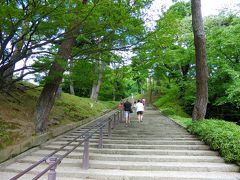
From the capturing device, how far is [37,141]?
908 centimetres

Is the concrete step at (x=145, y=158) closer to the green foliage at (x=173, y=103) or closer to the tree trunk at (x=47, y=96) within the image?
the tree trunk at (x=47, y=96)

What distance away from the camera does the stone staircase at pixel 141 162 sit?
250 inches

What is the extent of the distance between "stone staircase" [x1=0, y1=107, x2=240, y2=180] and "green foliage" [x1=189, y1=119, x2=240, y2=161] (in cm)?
24

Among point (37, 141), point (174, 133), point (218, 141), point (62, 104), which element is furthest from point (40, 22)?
point (62, 104)

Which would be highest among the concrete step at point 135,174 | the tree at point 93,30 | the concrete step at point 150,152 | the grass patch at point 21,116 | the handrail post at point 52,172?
the tree at point 93,30

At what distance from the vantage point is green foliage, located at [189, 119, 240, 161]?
7.21 meters

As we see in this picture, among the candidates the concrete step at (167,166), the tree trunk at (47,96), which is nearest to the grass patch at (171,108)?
the tree trunk at (47,96)

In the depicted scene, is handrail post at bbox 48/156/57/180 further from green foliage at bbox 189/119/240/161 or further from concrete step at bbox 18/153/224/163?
green foliage at bbox 189/119/240/161

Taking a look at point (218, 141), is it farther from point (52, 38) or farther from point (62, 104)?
point (62, 104)

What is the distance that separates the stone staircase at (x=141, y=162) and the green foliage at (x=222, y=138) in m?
0.24

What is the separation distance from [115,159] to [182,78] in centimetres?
1777

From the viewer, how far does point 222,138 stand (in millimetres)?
8000

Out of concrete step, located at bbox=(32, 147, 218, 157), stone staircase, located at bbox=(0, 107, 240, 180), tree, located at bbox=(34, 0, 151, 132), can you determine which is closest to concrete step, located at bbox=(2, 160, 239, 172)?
stone staircase, located at bbox=(0, 107, 240, 180)

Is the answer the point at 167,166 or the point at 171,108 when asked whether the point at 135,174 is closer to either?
the point at 167,166
